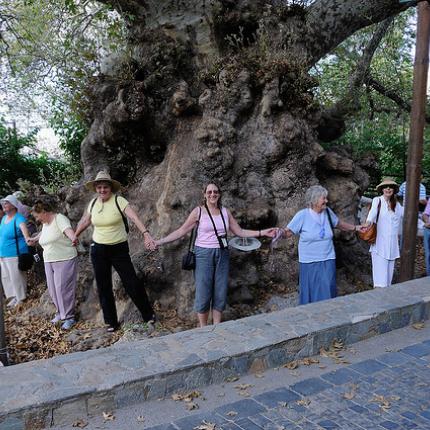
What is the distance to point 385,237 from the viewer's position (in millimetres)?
6816

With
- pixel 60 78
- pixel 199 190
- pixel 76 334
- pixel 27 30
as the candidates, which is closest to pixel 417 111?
pixel 199 190

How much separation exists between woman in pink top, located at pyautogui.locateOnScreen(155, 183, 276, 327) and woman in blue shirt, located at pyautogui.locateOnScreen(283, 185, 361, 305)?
833 mm

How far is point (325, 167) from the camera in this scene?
7.99 m

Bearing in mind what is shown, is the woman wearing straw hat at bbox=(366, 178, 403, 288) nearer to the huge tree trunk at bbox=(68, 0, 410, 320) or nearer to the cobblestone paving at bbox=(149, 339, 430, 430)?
the huge tree trunk at bbox=(68, 0, 410, 320)

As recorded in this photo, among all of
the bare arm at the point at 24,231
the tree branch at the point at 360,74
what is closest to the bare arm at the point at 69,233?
the bare arm at the point at 24,231

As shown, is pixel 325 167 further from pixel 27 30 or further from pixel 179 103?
pixel 27 30

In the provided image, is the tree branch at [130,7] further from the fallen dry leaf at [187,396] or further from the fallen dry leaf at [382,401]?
the fallen dry leaf at [382,401]

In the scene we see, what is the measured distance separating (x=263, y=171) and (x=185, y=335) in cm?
355

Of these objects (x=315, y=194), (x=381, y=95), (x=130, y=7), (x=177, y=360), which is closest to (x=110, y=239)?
(x=177, y=360)

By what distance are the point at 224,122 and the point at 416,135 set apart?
2.61 metres

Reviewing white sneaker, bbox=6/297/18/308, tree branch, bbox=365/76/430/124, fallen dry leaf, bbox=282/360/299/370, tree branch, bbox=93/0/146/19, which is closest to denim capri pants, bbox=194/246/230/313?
fallen dry leaf, bbox=282/360/299/370

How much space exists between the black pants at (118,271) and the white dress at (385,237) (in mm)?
3217

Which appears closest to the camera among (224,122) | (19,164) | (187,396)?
(187,396)

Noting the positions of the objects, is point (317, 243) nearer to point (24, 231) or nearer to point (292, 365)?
point (292, 365)
